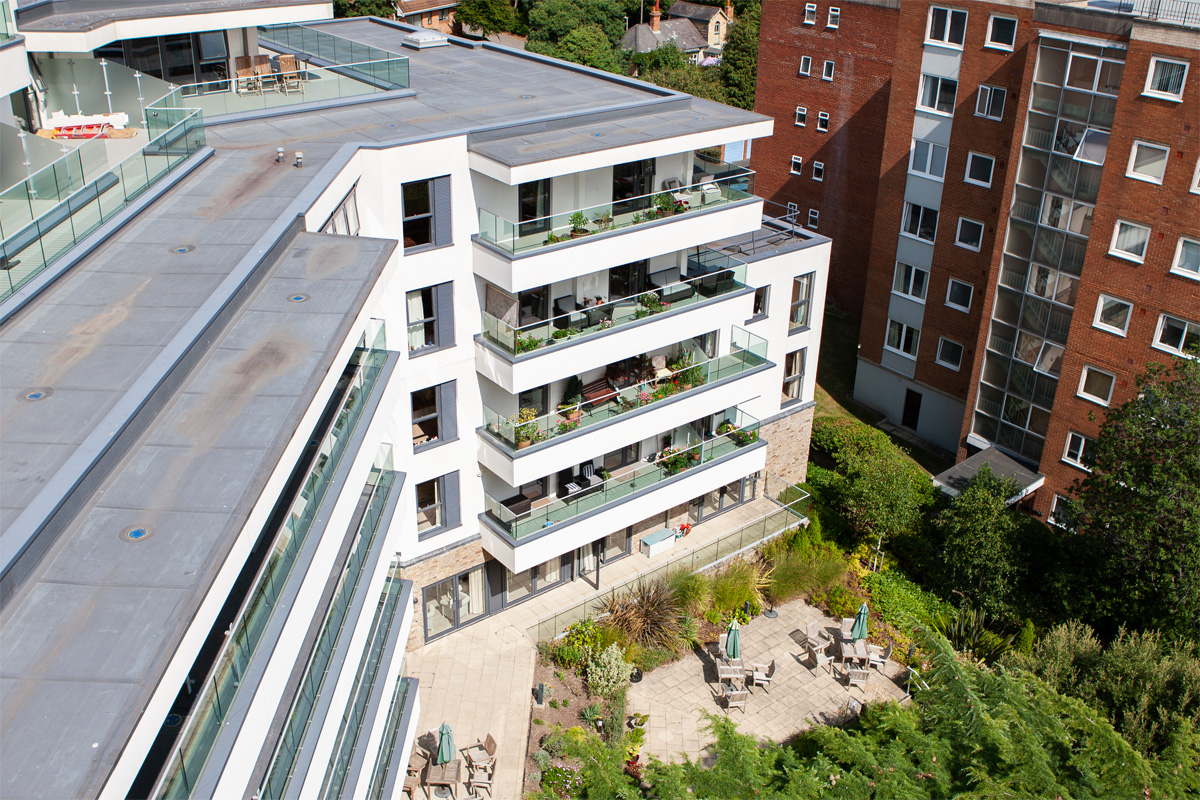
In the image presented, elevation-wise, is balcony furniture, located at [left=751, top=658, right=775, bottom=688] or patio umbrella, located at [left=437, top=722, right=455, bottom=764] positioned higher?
patio umbrella, located at [left=437, top=722, right=455, bottom=764]

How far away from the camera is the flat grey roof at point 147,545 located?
23.7ft

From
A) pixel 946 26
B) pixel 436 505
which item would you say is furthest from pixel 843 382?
pixel 436 505

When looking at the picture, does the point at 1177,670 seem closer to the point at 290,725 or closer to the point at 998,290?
the point at 998,290

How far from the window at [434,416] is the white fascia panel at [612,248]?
2627 millimetres

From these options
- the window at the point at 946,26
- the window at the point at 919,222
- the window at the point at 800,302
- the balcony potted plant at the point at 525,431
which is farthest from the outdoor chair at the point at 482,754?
the window at the point at 946,26

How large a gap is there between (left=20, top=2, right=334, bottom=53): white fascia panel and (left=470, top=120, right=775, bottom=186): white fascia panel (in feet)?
23.5

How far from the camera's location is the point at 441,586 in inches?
885

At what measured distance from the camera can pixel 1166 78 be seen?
22312 millimetres

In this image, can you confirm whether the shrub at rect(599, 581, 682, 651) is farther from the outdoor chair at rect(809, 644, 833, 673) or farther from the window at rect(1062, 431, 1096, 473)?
the window at rect(1062, 431, 1096, 473)


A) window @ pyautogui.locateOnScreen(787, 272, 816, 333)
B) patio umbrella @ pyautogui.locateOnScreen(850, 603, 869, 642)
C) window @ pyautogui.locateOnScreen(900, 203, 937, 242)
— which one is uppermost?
window @ pyautogui.locateOnScreen(900, 203, 937, 242)

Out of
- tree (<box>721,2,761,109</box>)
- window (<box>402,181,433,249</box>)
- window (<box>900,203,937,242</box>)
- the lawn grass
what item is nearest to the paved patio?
the lawn grass

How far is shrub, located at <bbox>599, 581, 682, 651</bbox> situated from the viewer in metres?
22.6

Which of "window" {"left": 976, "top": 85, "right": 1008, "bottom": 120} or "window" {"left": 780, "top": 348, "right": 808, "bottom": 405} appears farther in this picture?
"window" {"left": 976, "top": 85, "right": 1008, "bottom": 120}

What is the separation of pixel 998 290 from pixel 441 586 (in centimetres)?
1679
